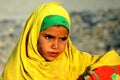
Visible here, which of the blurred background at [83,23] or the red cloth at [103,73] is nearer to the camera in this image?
the red cloth at [103,73]

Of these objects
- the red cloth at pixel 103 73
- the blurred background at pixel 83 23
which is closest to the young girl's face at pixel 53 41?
the red cloth at pixel 103 73

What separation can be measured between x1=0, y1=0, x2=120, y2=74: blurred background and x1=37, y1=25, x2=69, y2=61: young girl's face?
4306 mm

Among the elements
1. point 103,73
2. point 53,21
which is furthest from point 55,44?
point 103,73

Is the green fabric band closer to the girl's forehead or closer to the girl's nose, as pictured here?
the girl's forehead

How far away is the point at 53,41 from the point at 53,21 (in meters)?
0.17

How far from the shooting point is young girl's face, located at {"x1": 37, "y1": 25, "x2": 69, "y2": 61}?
11.9 feet

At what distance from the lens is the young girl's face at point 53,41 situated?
3630 mm

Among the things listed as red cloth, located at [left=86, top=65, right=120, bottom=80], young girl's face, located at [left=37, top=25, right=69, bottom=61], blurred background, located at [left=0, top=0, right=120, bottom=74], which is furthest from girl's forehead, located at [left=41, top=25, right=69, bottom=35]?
blurred background, located at [left=0, top=0, right=120, bottom=74]

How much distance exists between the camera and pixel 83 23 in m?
11.6

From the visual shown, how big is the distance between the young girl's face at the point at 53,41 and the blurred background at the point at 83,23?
4306mm

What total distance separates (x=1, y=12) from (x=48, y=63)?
10.1 meters

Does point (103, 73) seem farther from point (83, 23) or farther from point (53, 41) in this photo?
point (83, 23)

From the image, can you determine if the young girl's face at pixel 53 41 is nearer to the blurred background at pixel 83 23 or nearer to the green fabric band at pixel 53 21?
the green fabric band at pixel 53 21

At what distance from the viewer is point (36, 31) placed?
375 centimetres
